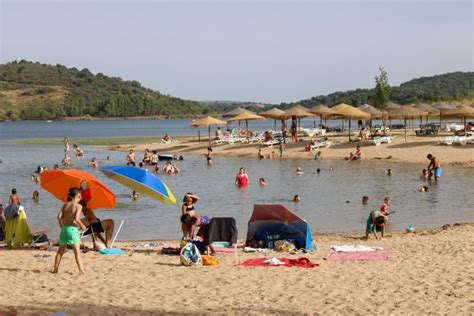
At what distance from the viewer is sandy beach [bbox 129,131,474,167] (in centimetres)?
2959

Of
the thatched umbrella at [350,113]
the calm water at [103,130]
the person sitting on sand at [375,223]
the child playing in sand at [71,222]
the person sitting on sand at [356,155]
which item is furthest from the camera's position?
the calm water at [103,130]

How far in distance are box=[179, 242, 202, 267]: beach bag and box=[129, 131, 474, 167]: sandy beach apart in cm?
2045

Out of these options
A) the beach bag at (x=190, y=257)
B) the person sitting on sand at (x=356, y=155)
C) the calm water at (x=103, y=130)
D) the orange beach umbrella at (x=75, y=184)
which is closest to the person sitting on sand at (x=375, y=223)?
the beach bag at (x=190, y=257)

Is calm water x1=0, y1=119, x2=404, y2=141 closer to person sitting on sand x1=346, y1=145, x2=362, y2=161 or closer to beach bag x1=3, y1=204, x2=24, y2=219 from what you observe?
person sitting on sand x1=346, y1=145, x2=362, y2=161

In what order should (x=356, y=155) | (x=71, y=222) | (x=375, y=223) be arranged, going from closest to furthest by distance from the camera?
(x=71, y=222)
(x=375, y=223)
(x=356, y=155)

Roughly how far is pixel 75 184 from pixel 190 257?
2.76 m

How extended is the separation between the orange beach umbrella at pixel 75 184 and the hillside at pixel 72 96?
141 m

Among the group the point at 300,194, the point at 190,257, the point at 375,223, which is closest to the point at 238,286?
the point at 190,257

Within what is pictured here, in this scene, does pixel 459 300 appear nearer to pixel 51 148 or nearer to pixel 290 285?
pixel 290 285

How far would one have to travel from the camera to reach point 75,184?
1148 centimetres

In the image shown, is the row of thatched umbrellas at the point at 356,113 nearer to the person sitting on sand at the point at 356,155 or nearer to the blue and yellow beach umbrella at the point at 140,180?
the person sitting on sand at the point at 356,155

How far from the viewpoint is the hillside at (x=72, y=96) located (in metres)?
151

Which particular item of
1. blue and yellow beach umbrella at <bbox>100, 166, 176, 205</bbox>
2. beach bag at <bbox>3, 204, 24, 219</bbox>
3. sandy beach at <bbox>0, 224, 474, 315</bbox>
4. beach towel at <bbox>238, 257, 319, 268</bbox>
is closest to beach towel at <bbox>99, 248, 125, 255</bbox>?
sandy beach at <bbox>0, 224, 474, 315</bbox>

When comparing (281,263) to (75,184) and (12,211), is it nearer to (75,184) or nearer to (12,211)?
(75,184)
